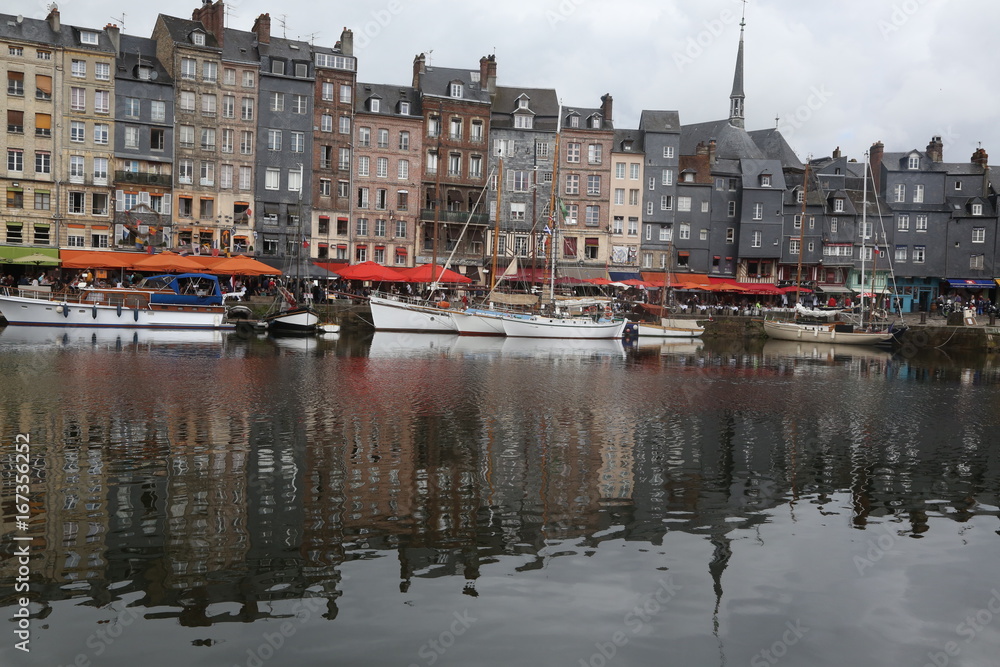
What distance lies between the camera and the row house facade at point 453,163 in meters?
80.1

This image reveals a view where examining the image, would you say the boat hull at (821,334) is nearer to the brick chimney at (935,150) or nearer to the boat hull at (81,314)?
the brick chimney at (935,150)

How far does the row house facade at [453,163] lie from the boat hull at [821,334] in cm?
2703

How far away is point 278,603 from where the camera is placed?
10344mm

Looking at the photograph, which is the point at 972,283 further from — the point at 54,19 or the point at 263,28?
the point at 54,19

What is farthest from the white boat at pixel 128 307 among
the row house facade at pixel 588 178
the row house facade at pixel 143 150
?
the row house facade at pixel 588 178

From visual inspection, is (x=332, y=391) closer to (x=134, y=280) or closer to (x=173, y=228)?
(x=134, y=280)

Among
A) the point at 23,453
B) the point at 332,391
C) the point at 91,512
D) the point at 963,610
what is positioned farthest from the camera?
the point at 332,391

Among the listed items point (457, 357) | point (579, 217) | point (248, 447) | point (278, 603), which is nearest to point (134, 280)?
point (457, 357)

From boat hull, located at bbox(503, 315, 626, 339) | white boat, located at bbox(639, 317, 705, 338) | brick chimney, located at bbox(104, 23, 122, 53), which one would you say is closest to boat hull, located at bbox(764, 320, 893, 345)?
white boat, located at bbox(639, 317, 705, 338)

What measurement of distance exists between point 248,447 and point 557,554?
8.41 meters

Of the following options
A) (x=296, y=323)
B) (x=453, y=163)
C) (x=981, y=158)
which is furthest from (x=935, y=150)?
(x=296, y=323)

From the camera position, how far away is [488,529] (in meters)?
13.4

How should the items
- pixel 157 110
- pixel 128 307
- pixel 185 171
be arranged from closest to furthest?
pixel 128 307 → pixel 157 110 → pixel 185 171

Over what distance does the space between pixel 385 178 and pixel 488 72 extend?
48.6 ft
